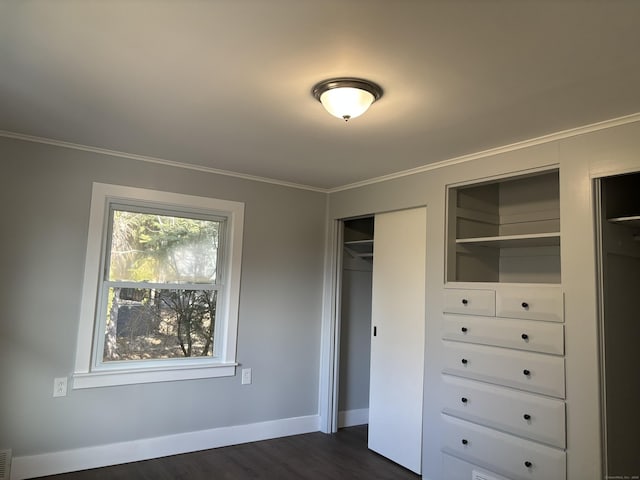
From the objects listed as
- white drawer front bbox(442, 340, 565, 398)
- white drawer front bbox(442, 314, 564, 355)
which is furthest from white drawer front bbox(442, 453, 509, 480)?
white drawer front bbox(442, 314, 564, 355)

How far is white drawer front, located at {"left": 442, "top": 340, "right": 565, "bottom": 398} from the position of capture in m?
2.60

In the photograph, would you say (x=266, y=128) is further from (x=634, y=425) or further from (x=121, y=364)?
(x=634, y=425)

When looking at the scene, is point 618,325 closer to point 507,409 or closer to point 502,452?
point 507,409

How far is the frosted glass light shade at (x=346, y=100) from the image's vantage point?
215cm

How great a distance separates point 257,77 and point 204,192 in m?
1.93

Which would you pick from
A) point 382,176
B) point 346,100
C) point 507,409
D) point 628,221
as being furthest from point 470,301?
point 346,100

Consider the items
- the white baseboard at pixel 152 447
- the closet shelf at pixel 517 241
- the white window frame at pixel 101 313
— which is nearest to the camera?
the closet shelf at pixel 517 241

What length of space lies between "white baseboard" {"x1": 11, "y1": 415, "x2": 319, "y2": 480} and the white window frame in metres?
0.46

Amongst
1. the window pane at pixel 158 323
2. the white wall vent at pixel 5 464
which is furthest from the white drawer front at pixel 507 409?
the white wall vent at pixel 5 464

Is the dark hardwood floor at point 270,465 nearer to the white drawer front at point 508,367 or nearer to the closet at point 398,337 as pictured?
the closet at point 398,337

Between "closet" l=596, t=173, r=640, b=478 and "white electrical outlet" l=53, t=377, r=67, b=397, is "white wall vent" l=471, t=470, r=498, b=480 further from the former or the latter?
"white electrical outlet" l=53, t=377, r=67, b=397

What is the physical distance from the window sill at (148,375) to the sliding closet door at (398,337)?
4.17 feet

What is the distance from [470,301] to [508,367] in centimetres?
47

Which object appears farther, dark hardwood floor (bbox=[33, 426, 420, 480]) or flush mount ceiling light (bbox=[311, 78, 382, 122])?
dark hardwood floor (bbox=[33, 426, 420, 480])
